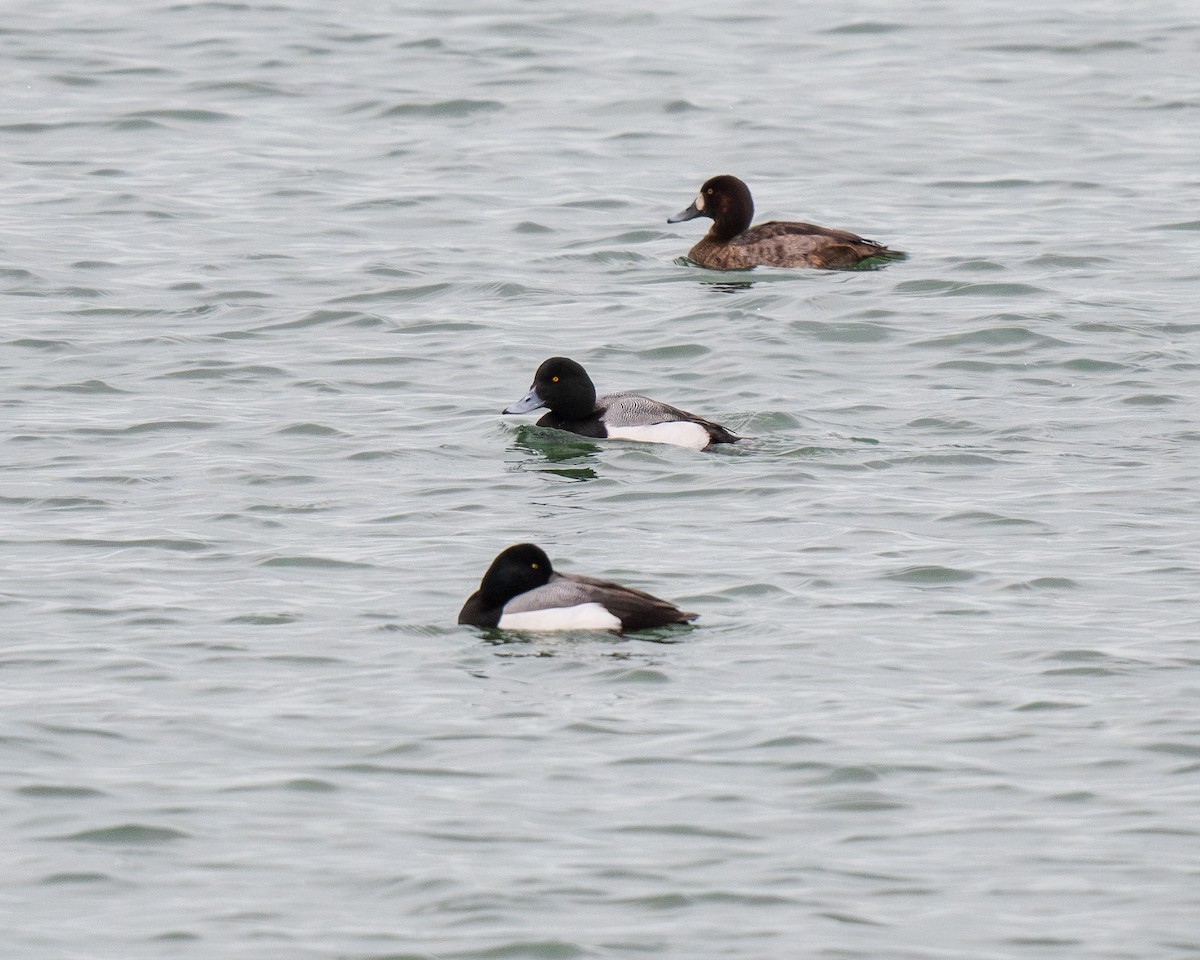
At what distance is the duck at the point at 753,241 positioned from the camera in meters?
18.9

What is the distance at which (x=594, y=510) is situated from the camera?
13.3 metres

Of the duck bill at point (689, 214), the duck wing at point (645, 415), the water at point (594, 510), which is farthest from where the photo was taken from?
the duck bill at point (689, 214)

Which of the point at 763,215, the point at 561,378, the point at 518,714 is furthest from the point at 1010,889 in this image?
the point at 763,215

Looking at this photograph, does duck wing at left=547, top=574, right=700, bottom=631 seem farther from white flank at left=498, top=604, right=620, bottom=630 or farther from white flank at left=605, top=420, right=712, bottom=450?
white flank at left=605, top=420, right=712, bottom=450

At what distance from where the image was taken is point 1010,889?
803 cm

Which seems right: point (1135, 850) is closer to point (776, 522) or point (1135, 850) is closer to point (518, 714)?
point (518, 714)

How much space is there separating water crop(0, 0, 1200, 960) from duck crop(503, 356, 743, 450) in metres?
0.17

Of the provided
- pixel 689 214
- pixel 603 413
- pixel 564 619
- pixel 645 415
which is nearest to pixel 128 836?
pixel 564 619

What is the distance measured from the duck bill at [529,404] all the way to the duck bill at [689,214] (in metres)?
5.20

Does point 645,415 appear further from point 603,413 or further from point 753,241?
point 753,241

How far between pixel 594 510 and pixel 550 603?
2.54 metres

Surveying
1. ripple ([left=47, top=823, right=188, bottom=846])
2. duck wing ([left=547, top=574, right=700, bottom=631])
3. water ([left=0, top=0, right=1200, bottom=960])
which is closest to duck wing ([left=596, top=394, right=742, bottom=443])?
water ([left=0, top=0, right=1200, bottom=960])

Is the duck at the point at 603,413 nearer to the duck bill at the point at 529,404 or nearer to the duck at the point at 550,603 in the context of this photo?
the duck bill at the point at 529,404

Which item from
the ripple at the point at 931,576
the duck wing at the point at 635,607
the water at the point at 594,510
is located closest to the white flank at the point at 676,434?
the water at the point at 594,510
